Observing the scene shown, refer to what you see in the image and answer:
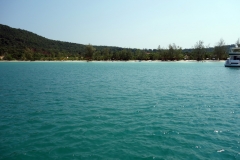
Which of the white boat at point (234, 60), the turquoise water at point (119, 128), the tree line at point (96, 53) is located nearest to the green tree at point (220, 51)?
the tree line at point (96, 53)

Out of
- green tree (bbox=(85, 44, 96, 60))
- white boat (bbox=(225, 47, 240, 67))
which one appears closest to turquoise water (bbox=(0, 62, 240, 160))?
white boat (bbox=(225, 47, 240, 67))

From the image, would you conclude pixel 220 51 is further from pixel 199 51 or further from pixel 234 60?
pixel 234 60

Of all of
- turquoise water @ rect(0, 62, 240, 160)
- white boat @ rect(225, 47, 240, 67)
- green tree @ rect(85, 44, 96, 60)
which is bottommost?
turquoise water @ rect(0, 62, 240, 160)

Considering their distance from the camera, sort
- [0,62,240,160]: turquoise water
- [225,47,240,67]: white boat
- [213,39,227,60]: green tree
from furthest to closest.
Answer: [213,39,227,60]: green tree
[225,47,240,67]: white boat
[0,62,240,160]: turquoise water

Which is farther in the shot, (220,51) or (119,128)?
(220,51)

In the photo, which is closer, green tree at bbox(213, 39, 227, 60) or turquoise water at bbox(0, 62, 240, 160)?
turquoise water at bbox(0, 62, 240, 160)

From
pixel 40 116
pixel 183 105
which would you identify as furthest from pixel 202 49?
pixel 40 116

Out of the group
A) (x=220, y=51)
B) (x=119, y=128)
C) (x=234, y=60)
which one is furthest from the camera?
(x=220, y=51)

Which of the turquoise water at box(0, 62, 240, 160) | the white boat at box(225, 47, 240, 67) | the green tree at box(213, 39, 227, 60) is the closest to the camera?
the turquoise water at box(0, 62, 240, 160)

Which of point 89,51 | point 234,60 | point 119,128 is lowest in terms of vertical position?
point 119,128

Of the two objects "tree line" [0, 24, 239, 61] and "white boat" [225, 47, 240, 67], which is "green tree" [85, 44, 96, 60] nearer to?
"tree line" [0, 24, 239, 61]

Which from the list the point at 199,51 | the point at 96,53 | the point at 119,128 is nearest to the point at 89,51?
the point at 96,53

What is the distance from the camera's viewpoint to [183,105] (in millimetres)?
16406

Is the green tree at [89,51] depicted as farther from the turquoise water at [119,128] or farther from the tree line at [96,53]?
the turquoise water at [119,128]
